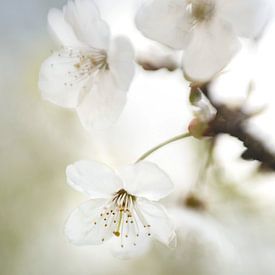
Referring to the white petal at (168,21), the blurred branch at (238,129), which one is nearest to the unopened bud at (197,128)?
the blurred branch at (238,129)

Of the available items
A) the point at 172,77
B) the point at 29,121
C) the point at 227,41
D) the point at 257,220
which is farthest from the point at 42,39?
the point at 257,220

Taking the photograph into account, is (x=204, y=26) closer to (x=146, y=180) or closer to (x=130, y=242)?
(x=146, y=180)

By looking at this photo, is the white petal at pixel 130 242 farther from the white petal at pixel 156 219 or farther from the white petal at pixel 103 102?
the white petal at pixel 103 102

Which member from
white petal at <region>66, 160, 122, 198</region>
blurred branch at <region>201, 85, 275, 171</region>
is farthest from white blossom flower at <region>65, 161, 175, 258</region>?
blurred branch at <region>201, 85, 275, 171</region>

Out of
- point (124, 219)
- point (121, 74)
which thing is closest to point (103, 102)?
point (121, 74)

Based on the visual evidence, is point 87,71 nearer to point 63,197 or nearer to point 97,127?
point 97,127

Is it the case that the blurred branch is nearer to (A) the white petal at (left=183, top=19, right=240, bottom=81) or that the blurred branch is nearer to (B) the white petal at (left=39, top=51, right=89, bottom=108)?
(A) the white petal at (left=183, top=19, right=240, bottom=81)
